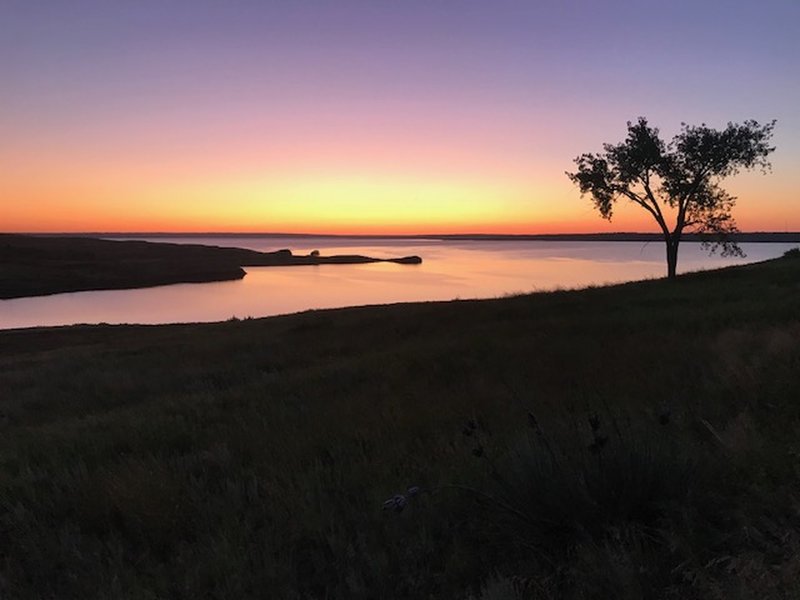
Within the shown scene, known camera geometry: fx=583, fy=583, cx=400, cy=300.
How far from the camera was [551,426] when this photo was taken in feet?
15.6

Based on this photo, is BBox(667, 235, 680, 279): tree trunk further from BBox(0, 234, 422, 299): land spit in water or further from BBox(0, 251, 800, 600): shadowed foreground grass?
BBox(0, 234, 422, 299): land spit in water

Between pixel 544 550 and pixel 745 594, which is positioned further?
pixel 544 550

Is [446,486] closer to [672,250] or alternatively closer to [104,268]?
[672,250]

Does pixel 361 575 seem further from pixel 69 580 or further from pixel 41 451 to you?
pixel 41 451

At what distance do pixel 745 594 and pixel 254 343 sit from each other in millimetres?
17956

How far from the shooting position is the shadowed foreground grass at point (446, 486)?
3078mm

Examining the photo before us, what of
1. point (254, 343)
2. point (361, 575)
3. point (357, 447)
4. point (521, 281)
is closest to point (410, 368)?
point (357, 447)

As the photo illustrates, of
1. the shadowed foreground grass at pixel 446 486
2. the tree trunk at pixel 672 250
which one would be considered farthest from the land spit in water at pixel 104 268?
the shadowed foreground grass at pixel 446 486

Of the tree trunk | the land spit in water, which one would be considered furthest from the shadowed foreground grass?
the land spit in water

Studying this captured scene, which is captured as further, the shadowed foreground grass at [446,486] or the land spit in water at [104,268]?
the land spit in water at [104,268]

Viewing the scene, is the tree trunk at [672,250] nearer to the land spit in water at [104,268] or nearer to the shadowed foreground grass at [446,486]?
the shadowed foreground grass at [446,486]

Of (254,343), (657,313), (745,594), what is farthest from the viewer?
(254,343)

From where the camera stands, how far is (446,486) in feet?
11.1

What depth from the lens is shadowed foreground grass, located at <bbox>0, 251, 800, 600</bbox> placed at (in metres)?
3.08
